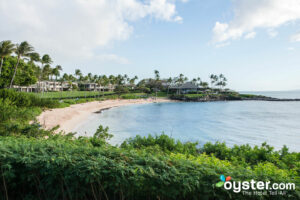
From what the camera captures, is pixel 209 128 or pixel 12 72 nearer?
pixel 209 128

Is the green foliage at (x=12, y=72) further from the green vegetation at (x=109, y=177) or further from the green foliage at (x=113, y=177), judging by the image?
the green foliage at (x=113, y=177)

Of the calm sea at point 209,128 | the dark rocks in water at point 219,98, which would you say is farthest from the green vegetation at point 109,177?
the dark rocks in water at point 219,98

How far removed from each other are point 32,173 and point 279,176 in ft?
16.5

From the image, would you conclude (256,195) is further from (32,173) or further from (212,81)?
(212,81)

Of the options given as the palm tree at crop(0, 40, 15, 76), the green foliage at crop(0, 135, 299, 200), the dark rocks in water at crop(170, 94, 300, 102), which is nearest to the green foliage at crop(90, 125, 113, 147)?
the green foliage at crop(0, 135, 299, 200)

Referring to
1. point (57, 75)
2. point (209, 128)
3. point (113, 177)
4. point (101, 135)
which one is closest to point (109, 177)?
point (113, 177)

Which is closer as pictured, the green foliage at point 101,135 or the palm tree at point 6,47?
the green foliage at point 101,135

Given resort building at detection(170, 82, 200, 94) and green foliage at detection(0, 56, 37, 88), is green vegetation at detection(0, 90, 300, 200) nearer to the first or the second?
green foliage at detection(0, 56, 37, 88)

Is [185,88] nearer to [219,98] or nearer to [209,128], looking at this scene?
[219,98]

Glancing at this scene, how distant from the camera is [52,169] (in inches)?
129

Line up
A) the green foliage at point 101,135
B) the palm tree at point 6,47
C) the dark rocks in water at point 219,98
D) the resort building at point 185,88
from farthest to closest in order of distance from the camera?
1. the resort building at point 185,88
2. the dark rocks in water at point 219,98
3. the palm tree at point 6,47
4. the green foliage at point 101,135

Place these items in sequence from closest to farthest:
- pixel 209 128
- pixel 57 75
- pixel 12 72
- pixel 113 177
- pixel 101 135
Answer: pixel 113 177, pixel 101 135, pixel 209 128, pixel 12 72, pixel 57 75

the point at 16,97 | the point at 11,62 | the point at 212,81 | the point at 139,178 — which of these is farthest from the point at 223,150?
the point at 212,81

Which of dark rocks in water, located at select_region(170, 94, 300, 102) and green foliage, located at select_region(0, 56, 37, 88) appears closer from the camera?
green foliage, located at select_region(0, 56, 37, 88)
